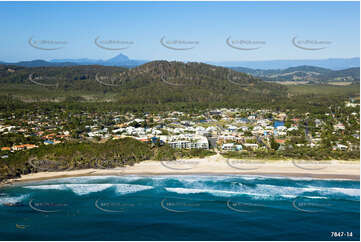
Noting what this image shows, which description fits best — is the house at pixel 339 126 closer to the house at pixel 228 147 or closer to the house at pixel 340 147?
the house at pixel 340 147

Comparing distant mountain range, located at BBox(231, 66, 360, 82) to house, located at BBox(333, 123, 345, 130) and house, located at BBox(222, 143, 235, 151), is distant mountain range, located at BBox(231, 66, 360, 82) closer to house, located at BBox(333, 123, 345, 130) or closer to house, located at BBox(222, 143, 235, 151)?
house, located at BBox(333, 123, 345, 130)

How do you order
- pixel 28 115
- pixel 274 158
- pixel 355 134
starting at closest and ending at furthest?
pixel 274 158
pixel 355 134
pixel 28 115

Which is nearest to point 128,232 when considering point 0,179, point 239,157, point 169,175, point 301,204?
point 169,175

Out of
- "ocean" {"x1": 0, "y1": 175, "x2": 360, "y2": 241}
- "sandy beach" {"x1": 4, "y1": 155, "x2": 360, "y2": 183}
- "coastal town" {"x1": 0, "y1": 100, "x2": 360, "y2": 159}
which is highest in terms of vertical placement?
"coastal town" {"x1": 0, "y1": 100, "x2": 360, "y2": 159}

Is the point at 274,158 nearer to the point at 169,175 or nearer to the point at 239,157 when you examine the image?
the point at 239,157

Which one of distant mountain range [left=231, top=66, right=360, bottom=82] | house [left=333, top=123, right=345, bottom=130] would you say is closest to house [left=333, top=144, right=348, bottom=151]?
house [left=333, top=123, right=345, bottom=130]

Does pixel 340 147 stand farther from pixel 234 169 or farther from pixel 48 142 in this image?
pixel 48 142
